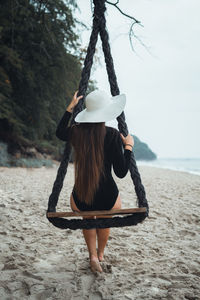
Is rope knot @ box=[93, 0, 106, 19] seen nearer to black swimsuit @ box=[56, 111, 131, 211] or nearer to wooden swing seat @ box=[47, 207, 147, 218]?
black swimsuit @ box=[56, 111, 131, 211]

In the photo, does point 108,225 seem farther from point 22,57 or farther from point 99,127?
point 22,57

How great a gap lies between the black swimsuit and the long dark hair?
5cm

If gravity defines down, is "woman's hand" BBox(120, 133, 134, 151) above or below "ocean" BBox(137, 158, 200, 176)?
above

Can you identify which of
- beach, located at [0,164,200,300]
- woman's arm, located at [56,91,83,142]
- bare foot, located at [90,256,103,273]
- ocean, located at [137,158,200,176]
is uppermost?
woman's arm, located at [56,91,83,142]

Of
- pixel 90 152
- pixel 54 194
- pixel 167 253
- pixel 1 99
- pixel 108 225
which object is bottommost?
pixel 167 253

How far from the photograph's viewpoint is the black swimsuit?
2.09m

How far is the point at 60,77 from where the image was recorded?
33.9 ft

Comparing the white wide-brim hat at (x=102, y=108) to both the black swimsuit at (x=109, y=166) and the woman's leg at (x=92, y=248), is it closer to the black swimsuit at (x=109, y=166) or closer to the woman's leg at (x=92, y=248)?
the black swimsuit at (x=109, y=166)

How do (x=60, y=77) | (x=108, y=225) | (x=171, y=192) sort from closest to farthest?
1. (x=108, y=225)
2. (x=171, y=192)
3. (x=60, y=77)

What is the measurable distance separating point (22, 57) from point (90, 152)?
8737mm

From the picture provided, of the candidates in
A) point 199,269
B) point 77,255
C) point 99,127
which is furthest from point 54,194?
point 199,269

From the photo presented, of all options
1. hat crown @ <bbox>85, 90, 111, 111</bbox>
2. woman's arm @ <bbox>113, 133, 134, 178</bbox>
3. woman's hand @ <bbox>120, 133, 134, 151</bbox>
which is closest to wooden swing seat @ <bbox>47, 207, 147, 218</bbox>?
woman's arm @ <bbox>113, 133, 134, 178</bbox>

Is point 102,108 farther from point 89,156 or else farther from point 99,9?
point 99,9

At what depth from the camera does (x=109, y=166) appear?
2.19 m
